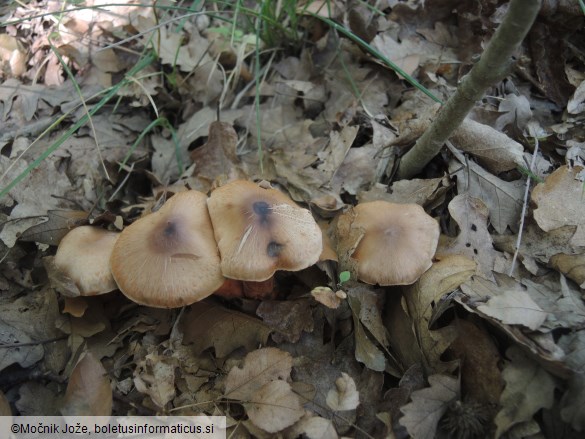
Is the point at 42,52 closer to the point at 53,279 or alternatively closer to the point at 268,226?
the point at 53,279

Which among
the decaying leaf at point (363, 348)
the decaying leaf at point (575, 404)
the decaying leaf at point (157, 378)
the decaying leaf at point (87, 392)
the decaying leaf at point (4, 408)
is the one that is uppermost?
the decaying leaf at point (575, 404)

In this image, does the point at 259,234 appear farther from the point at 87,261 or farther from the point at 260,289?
the point at 87,261

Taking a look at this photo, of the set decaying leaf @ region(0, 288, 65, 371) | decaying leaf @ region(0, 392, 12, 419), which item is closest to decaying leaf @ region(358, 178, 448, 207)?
decaying leaf @ region(0, 288, 65, 371)

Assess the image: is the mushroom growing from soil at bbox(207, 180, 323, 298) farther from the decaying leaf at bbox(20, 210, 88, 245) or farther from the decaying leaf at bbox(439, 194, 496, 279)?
the decaying leaf at bbox(20, 210, 88, 245)

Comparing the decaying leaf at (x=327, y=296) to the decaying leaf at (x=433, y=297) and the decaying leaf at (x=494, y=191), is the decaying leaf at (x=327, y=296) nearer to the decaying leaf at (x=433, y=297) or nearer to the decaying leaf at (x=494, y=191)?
the decaying leaf at (x=433, y=297)

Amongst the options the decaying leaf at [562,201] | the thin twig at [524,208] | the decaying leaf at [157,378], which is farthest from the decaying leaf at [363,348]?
the decaying leaf at [562,201]

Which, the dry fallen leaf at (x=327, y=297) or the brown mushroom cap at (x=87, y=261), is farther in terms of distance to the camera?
Result: the brown mushroom cap at (x=87, y=261)

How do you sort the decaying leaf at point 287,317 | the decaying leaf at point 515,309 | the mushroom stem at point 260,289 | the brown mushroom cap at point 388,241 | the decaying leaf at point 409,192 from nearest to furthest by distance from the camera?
the decaying leaf at point 515,309, the brown mushroom cap at point 388,241, the decaying leaf at point 287,317, the mushroom stem at point 260,289, the decaying leaf at point 409,192

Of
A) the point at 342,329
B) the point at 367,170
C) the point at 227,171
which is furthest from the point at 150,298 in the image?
the point at 367,170
